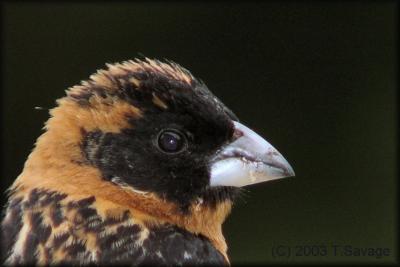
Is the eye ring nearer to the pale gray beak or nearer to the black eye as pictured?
the black eye

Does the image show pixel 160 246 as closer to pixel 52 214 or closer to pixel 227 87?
pixel 52 214

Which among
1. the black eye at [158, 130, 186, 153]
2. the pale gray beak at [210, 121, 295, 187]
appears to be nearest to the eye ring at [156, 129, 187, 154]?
the black eye at [158, 130, 186, 153]

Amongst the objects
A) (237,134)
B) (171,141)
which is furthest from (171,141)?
(237,134)

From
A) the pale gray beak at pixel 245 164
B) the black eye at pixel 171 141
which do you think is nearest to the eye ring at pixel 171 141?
the black eye at pixel 171 141

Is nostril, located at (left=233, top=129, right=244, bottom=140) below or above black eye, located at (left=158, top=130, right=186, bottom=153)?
above

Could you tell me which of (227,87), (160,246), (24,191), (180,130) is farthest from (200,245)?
(227,87)

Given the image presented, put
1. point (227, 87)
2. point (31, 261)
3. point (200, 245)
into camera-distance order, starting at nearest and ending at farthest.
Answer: point (31, 261), point (200, 245), point (227, 87)

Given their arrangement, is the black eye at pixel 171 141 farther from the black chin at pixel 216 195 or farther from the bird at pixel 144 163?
the black chin at pixel 216 195

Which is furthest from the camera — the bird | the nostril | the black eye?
the nostril
